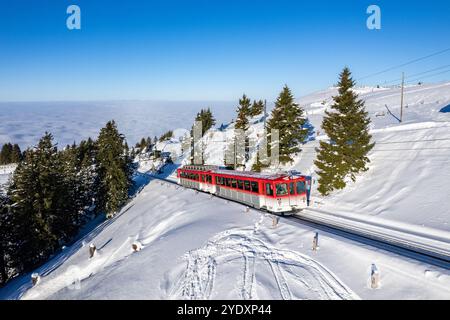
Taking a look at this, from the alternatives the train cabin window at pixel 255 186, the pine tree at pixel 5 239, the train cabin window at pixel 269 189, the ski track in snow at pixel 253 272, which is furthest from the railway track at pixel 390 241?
the pine tree at pixel 5 239

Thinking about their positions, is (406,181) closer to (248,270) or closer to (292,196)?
(292,196)

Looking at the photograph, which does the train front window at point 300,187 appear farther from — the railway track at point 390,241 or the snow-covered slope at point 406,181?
the snow-covered slope at point 406,181

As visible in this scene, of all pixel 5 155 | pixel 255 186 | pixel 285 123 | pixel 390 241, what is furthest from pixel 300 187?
pixel 5 155

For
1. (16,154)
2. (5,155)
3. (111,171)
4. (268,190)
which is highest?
Answer: (268,190)

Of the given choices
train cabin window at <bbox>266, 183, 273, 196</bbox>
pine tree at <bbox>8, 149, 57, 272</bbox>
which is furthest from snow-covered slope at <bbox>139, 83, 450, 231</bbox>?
pine tree at <bbox>8, 149, 57, 272</bbox>
